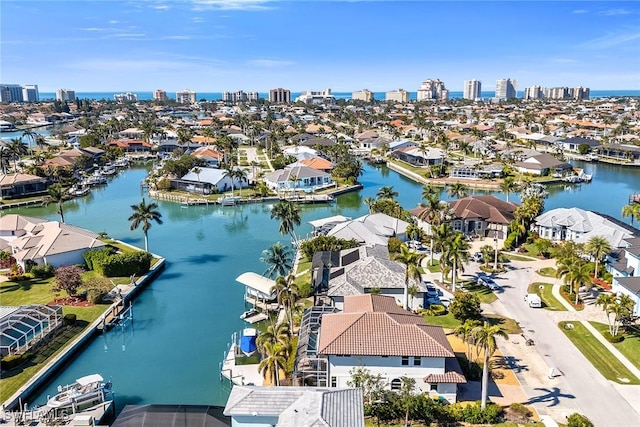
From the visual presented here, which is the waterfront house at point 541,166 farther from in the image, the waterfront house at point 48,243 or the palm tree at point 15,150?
the palm tree at point 15,150

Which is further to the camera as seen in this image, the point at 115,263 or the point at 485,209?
the point at 485,209

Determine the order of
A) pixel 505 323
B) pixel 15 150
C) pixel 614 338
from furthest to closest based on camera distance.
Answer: pixel 15 150 → pixel 505 323 → pixel 614 338

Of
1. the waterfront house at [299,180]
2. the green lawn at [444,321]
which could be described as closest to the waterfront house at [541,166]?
the waterfront house at [299,180]

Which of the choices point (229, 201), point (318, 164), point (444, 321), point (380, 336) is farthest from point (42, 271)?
point (318, 164)

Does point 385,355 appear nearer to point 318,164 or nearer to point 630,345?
point 630,345

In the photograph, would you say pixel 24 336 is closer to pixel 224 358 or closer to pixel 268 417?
pixel 224 358

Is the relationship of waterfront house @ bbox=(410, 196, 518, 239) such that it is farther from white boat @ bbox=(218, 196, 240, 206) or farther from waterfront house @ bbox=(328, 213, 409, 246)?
white boat @ bbox=(218, 196, 240, 206)

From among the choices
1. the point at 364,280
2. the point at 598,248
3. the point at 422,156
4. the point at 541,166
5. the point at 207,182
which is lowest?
the point at 364,280

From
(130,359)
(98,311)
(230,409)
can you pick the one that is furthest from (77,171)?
(230,409)
